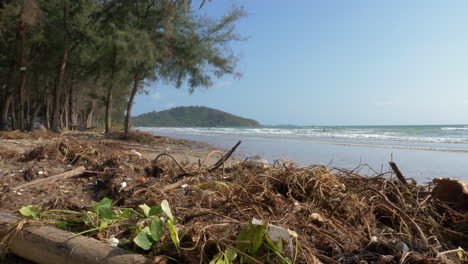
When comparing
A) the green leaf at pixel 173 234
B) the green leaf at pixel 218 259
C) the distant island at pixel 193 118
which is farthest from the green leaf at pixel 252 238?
the distant island at pixel 193 118

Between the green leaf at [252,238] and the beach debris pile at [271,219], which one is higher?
the green leaf at [252,238]

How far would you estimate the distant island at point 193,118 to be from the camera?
86000 mm

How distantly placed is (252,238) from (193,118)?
8945 centimetres

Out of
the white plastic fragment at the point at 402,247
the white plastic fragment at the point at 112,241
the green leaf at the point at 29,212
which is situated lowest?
the white plastic fragment at the point at 112,241

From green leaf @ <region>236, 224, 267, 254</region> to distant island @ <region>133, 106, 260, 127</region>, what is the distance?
82170 mm

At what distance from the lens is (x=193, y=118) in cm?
8988

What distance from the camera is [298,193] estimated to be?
108 inches

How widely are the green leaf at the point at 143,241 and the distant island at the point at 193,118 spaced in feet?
269

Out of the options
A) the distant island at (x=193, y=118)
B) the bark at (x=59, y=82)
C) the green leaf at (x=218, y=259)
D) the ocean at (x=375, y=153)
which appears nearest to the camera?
the green leaf at (x=218, y=259)

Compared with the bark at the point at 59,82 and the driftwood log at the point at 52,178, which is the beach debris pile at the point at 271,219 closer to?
the driftwood log at the point at 52,178

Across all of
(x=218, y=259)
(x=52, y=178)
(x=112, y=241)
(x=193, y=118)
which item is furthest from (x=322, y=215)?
(x=193, y=118)

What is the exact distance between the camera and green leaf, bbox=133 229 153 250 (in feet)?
5.10

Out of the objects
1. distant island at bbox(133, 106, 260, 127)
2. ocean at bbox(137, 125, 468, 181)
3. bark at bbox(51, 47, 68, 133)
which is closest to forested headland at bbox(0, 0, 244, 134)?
bark at bbox(51, 47, 68, 133)

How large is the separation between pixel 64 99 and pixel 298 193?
72.2 feet
